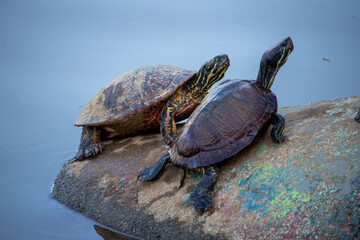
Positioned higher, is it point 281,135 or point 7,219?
point 281,135

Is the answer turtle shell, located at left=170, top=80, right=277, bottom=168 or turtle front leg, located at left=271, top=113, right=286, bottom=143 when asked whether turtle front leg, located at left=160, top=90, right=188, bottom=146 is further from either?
turtle front leg, located at left=271, top=113, right=286, bottom=143

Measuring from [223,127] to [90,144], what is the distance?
6.78ft

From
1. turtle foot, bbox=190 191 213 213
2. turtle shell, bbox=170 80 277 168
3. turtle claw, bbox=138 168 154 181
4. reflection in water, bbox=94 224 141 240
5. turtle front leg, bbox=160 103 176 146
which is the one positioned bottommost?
reflection in water, bbox=94 224 141 240

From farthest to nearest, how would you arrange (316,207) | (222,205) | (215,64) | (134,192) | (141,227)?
(215,64) → (134,192) → (141,227) → (222,205) → (316,207)

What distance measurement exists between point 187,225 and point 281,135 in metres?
1.16

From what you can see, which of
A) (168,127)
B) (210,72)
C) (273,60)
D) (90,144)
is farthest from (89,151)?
(273,60)

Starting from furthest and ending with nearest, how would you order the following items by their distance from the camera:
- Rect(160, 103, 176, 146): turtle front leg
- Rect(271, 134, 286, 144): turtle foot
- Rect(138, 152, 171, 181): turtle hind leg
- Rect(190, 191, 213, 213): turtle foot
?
Rect(160, 103, 176, 146): turtle front leg → Rect(138, 152, 171, 181): turtle hind leg → Rect(271, 134, 286, 144): turtle foot → Rect(190, 191, 213, 213): turtle foot

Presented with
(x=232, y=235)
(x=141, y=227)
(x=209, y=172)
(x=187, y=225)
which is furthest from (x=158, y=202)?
(x=232, y=235)

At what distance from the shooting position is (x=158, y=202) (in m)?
2.49

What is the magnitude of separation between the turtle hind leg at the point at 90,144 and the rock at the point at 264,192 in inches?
18.3

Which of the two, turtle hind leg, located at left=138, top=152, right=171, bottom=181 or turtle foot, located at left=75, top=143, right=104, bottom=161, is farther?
turtle foot, located at left=75, top=143, right=104, bottom=161

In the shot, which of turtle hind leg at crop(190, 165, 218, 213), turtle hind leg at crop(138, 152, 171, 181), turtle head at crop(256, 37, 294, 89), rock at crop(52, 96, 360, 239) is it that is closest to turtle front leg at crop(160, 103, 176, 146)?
rock at crop(52, 96, 360, 239)

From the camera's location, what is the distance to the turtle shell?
2275 millimetres

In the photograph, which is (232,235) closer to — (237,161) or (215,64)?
(237,161)
